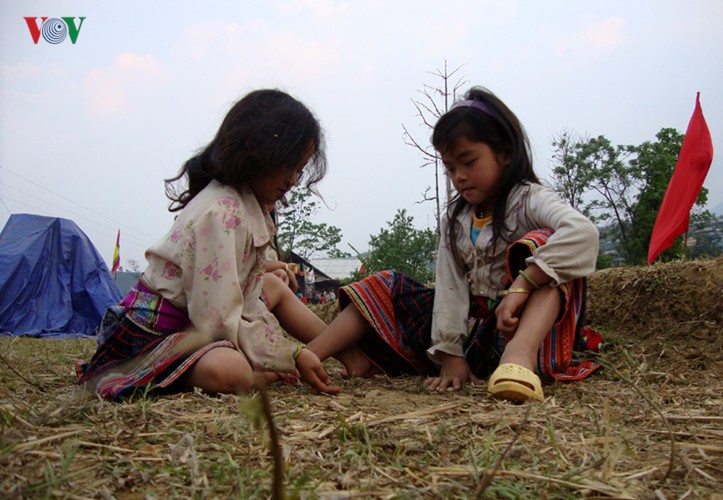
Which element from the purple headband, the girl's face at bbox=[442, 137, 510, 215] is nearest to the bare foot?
the girl's face at bbox=[442, 137, 510, 215]

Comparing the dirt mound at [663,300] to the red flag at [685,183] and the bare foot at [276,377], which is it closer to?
the red flag at [685,183]

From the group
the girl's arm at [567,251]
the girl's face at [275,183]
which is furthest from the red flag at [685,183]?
Answer: the girl's face at [275,183]

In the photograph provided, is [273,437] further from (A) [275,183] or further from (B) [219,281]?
(A) [275,183]

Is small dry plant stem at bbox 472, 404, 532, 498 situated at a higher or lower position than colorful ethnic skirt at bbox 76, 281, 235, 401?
higher

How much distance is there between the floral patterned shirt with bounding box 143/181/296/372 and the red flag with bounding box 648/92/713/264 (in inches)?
160

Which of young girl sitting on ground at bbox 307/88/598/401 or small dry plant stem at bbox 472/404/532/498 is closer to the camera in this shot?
small dry plant stem at bbox 472/404/532/498

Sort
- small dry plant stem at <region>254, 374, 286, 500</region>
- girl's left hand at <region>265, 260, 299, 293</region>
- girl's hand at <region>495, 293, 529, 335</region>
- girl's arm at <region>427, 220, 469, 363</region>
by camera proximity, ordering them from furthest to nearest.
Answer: girl's left hand at <region>265, 260, 299, 293</region> → girl's arm at <region>427, 220, 469, 363</region> → girl's hand at <region>495, 293, 529, 335</region> → small dry plant stem at <region>254, 374, 286, 500</region>

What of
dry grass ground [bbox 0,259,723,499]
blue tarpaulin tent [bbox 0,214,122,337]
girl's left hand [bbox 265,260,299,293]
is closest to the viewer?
dry grass ground [bbox 0,259,723,499]

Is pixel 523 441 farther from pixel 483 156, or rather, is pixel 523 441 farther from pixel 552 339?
pixel 483 156

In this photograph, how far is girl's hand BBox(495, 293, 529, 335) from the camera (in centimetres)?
191

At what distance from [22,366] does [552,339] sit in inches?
95.4

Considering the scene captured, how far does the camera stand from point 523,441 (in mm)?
1194

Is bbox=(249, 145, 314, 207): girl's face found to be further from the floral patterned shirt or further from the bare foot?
the bare foot

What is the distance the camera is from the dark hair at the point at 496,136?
7.52ft
